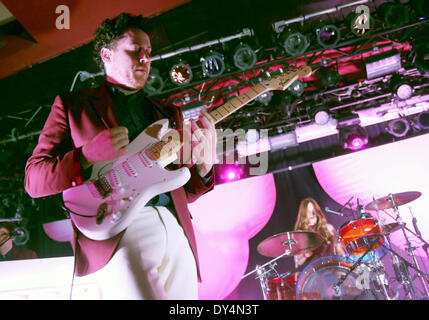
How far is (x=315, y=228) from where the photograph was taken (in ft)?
18.4

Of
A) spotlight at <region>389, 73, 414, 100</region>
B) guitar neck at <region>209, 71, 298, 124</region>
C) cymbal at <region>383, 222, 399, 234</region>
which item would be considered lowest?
cymbal at <region>383, 222, 399, 234</region>

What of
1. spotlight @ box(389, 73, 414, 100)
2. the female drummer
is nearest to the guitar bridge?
the female drummer

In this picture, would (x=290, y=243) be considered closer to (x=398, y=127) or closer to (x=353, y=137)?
(x=353, y=137)

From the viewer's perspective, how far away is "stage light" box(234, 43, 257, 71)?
4.59 metres

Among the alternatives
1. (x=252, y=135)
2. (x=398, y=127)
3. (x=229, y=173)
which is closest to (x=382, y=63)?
(x=398, y=127)

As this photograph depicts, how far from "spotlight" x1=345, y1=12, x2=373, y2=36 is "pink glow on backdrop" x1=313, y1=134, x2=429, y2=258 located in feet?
7.25

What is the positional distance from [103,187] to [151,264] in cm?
40

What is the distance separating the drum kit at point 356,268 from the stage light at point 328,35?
2.18 metres

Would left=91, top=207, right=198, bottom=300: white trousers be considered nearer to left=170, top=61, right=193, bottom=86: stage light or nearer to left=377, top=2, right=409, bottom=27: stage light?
left=170, top=61, right=193, bottom=86: stage light

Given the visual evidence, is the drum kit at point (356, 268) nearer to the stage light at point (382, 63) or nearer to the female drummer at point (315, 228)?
the female drummer at point (315, 228)

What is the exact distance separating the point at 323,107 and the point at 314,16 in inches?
54.8

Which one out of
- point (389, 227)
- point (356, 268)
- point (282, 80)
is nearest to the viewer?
point (282, 80)

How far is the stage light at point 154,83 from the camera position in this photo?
469 cm
